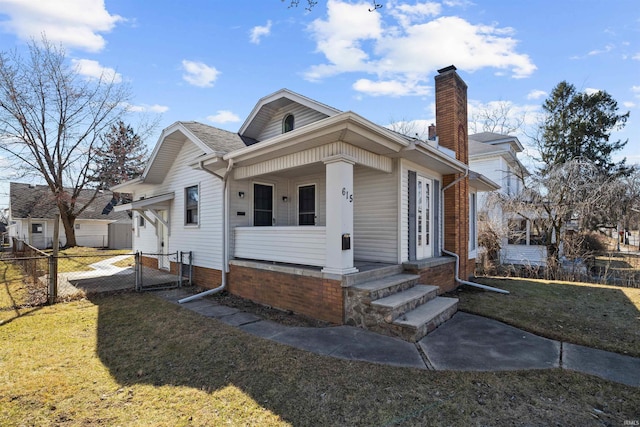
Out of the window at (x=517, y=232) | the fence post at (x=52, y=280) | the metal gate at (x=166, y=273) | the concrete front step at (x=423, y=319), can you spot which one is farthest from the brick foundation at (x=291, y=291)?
the window at (x=517, y=232)

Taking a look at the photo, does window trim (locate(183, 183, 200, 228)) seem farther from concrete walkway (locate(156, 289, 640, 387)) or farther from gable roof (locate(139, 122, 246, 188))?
concrete walkway (locate(156, 289, 640, 387))

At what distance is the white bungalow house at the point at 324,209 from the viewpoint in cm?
536

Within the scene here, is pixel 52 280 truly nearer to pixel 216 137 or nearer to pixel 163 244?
pixel 163 244

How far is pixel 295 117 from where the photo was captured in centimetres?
827

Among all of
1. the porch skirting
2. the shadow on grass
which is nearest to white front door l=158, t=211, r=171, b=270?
the shadow on grass

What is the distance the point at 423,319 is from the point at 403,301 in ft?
1.40

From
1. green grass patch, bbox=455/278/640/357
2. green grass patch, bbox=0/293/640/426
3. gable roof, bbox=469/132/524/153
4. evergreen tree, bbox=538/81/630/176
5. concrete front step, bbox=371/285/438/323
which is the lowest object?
green grass patch, bbox=455/278/640/357

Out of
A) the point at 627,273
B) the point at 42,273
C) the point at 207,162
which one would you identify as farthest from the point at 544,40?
the point at 42,273

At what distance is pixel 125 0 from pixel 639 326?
11609mm

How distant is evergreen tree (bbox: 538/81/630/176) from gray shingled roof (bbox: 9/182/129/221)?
1494 inches

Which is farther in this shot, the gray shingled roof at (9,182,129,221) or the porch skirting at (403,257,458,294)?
the gray shingled roof at (9,182,129,221)

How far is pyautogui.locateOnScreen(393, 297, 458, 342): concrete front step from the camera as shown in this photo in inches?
179

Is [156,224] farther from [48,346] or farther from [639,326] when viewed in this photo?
[639,326]

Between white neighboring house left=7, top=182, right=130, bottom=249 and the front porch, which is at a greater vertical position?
white neighboring house left=7, top=182, right=130, bottom=249
